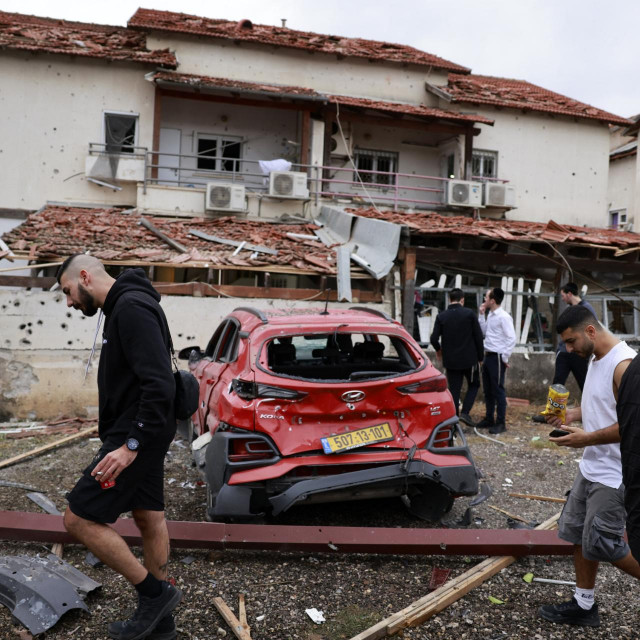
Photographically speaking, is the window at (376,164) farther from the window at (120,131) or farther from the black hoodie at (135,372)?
the black hoodie at (135,372)

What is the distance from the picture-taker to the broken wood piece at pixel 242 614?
10.8ft

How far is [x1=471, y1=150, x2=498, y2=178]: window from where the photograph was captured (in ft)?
59.9

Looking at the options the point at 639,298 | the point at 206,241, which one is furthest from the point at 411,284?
the point at 639,298

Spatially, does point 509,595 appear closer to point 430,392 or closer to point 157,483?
point 430,392

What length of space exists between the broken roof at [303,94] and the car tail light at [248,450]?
12785mm

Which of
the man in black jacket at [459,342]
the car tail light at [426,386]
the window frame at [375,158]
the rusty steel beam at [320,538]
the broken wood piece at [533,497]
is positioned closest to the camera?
the rusty steel beam at [320,538]

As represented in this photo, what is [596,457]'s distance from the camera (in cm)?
333

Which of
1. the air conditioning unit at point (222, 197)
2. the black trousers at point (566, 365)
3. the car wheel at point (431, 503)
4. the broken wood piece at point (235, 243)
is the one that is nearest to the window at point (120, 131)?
the air conditioning unit at point (222, 197)

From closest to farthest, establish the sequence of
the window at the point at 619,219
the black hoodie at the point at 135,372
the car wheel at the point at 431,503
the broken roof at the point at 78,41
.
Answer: the black hoodie at the point at 135,372 → the car wheel at the point at 431,503 → the broken roof at the point at 78,41 → the window at the point at 619,219

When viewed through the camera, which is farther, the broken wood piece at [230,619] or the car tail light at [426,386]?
the car tail light at [426,386]

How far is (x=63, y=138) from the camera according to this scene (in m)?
15.2

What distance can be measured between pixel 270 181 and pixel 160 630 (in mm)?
12662

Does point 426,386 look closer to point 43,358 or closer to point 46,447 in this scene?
point 46,447

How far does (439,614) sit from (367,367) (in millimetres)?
2530
